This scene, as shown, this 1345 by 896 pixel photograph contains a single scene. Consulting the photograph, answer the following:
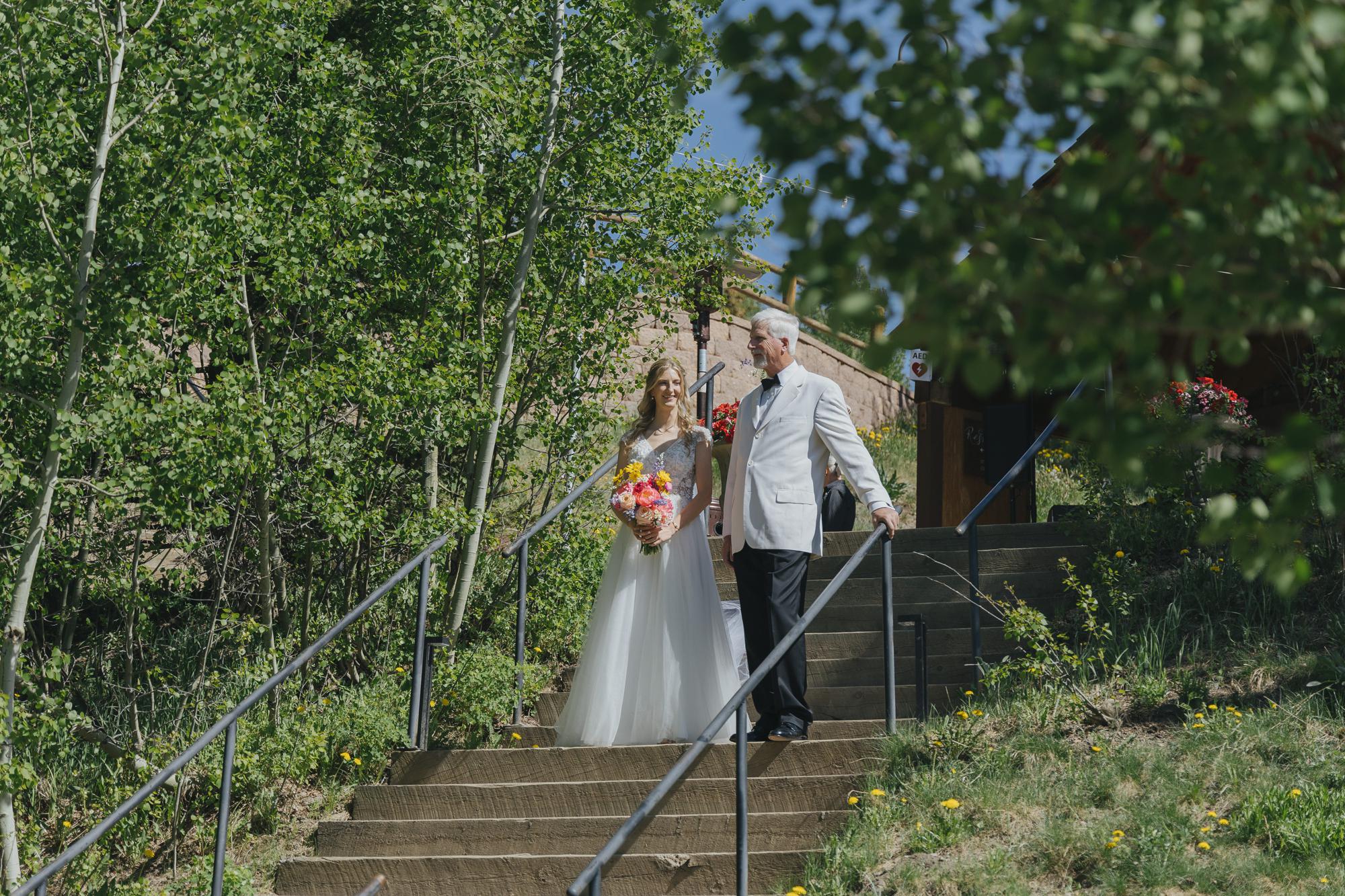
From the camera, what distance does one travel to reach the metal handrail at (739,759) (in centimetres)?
403

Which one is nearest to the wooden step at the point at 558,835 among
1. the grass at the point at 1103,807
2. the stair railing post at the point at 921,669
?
→ the grass at the point at 1103,807

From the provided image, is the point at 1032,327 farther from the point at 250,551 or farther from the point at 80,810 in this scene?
the point at 80,810

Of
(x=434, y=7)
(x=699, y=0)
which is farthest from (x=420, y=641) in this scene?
(x=699, y=0)

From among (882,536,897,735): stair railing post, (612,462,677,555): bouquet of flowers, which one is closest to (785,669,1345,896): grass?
(882,536,897,735): stair railing post

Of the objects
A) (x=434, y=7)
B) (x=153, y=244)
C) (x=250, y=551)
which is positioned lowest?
(x=250, y=551)

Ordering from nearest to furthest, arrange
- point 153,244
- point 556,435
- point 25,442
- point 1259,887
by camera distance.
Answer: point 1259,887 → point 153,244 → point 25,442 → point 556,435

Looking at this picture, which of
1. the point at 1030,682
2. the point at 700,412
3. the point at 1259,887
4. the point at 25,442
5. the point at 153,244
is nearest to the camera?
the point at 1259,887

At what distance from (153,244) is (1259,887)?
5.10 meters

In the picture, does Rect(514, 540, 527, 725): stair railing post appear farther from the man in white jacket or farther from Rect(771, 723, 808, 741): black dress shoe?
Rect(771, 723, 808, 741): black dress shoe

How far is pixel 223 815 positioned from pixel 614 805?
61.3 inches

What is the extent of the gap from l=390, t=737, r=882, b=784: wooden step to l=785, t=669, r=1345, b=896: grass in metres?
0.26

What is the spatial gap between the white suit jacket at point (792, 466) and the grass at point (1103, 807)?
3.07 feet

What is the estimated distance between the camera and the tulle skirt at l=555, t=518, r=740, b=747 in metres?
6.04

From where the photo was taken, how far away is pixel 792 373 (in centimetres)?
580
